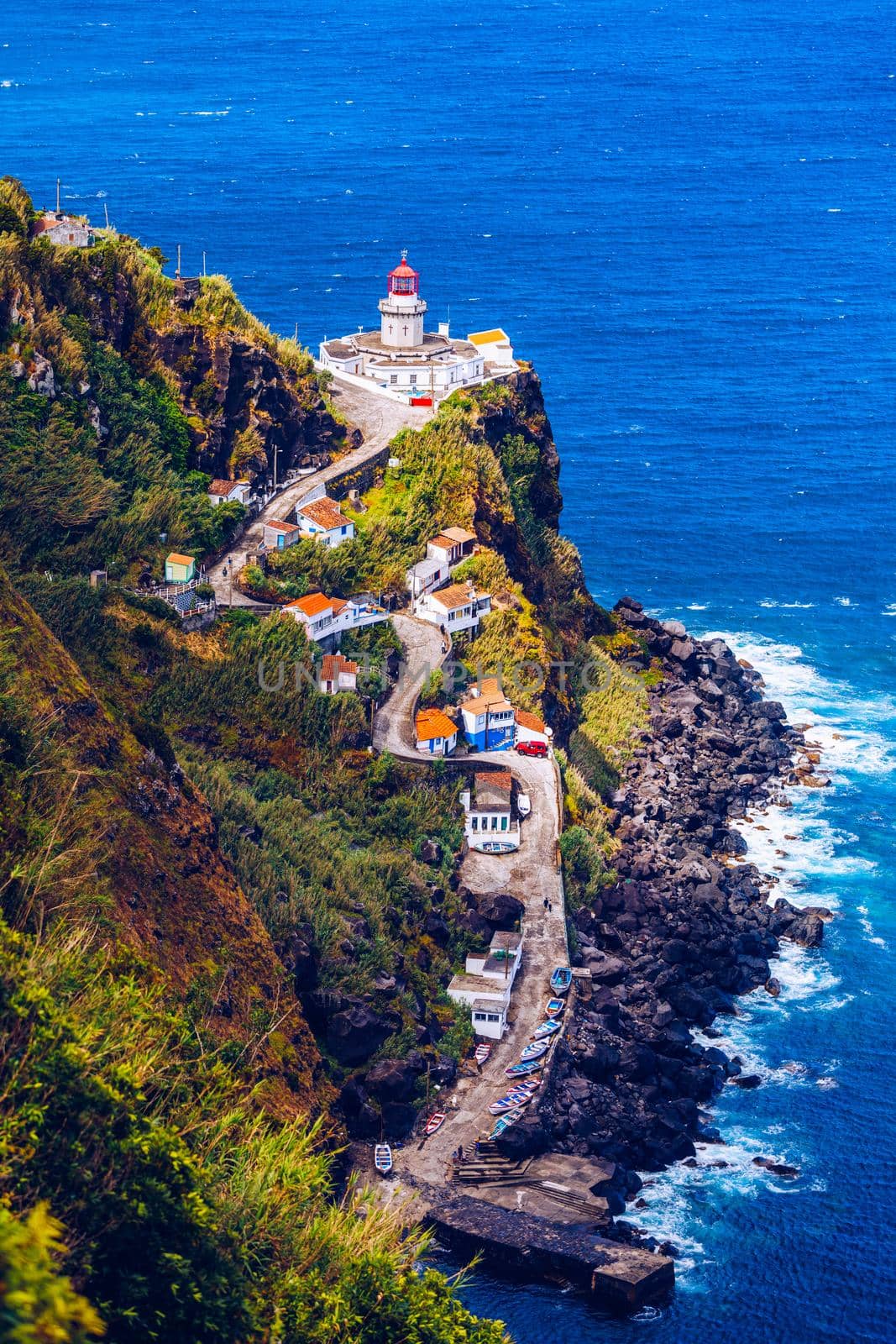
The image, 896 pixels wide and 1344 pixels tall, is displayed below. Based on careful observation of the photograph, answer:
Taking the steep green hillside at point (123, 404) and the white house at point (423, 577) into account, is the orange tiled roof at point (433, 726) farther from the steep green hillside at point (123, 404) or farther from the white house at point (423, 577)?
the steep green hillside at point (123, 404)

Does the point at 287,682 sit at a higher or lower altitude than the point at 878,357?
lower

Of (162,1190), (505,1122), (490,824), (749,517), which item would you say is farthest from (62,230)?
(162,1190)

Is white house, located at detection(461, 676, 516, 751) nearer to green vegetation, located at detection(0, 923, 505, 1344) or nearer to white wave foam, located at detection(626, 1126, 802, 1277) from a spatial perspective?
white wave foam, located at detection(626, 1126, 802, 1277)

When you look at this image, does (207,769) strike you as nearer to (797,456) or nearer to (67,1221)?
(67,1221)

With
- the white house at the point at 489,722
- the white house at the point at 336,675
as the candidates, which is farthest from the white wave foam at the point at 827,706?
the white house at the point at 336,675

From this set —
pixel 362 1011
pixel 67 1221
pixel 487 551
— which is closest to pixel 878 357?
pixel 487 551

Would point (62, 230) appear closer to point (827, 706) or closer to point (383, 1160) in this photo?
point (827, 706)
